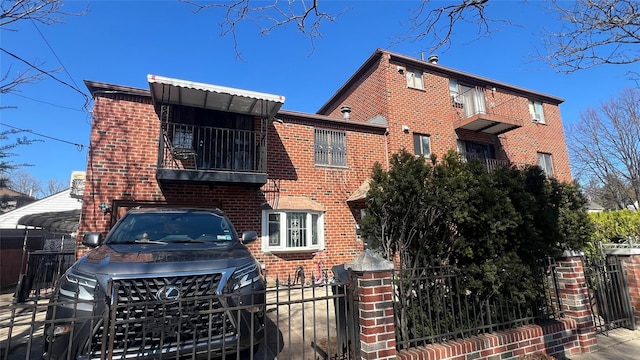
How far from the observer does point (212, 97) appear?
789cm

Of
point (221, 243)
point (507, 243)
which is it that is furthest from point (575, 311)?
point (221, 243)

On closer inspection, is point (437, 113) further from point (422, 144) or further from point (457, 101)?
point (422, 144)

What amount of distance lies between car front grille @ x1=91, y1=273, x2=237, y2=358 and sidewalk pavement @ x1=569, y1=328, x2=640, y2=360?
4.43 m

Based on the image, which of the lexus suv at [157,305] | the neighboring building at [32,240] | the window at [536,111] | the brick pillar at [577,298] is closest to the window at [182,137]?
the neighboring building at [32,240]

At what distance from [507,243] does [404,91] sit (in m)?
9.19

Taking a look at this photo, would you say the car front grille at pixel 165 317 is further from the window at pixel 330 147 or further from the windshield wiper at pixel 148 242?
the window at pixel 330 147

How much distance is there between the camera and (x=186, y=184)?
26.2 feet

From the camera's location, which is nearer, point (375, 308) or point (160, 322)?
point (160, 322)

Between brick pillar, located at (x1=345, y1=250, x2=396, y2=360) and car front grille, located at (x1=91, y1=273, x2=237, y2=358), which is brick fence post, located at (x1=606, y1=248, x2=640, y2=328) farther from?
car front grille, located at (x1=91, y1=273, x2=237, y2=358)

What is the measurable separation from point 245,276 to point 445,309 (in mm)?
2295

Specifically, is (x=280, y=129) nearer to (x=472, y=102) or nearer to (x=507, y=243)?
(x=507, y=243)

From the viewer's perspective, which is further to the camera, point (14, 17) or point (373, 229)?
point (14, 17)

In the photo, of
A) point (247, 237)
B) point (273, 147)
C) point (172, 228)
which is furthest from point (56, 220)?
point (247, 237)

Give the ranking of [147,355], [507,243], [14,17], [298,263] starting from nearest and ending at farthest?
[147,355] < [507,243] < [14,17] < [298,263]
